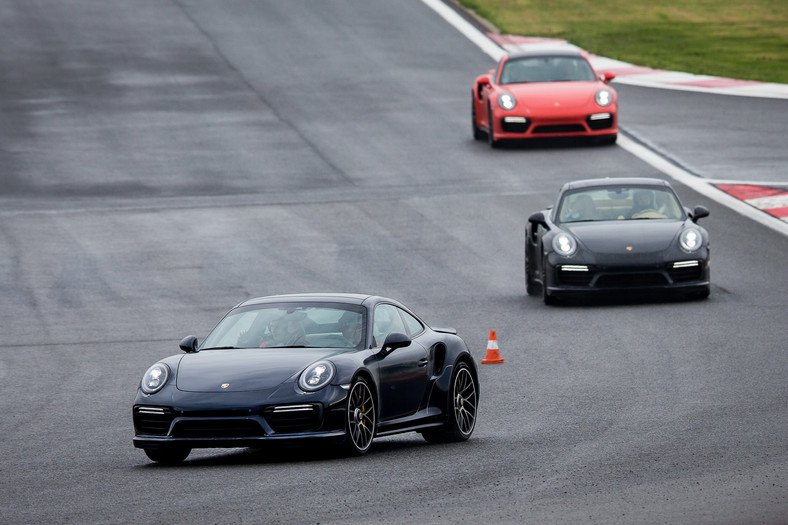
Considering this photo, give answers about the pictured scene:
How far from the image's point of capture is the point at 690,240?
1750 centimetres

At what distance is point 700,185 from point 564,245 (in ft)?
24.5

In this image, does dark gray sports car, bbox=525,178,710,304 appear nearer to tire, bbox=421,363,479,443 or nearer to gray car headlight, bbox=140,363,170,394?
tire, bbox=421,363,479,443

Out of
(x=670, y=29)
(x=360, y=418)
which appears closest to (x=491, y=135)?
(x=670, y=29)

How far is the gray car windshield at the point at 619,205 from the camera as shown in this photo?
60.1 ft

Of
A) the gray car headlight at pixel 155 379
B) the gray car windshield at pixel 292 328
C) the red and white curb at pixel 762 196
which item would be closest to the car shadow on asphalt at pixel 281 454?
the gray car headlight at pixel 155 379

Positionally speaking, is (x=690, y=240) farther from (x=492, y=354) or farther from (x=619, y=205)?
(x=492, y=354)

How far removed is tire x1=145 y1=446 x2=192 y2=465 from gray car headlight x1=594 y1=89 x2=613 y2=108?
18125 millimetres

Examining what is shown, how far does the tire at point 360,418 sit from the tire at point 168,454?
1012mm

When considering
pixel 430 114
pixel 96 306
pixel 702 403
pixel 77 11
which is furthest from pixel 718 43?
pixel 702 403

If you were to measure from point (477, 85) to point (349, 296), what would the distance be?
1762cm

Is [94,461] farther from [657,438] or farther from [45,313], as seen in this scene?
[45,313]

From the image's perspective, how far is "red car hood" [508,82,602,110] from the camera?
2709 centimetres

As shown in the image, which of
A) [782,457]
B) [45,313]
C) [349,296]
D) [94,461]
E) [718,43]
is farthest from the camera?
[718,43]

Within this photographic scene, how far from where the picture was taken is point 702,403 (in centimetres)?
1166
